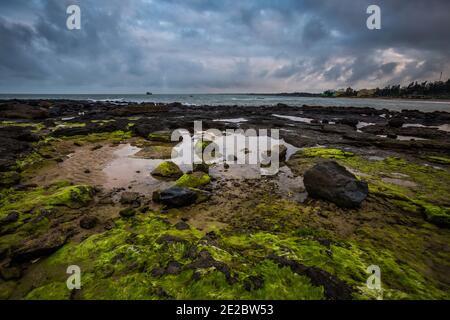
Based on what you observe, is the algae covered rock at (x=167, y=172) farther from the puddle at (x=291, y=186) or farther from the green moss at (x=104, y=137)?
the green moss at (x=104, y=137)

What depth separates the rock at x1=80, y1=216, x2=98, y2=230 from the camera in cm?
498

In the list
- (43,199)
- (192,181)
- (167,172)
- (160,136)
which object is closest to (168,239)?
(192,181)

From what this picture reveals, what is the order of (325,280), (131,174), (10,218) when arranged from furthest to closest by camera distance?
(131,174)
(10,218)
(325,280)

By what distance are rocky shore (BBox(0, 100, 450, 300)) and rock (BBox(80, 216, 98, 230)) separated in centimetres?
3

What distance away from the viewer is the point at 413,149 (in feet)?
43.2

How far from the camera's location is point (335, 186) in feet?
20.5

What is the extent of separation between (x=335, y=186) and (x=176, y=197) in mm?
4226

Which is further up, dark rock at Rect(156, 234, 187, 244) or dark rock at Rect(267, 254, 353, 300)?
dark rock at Rect(156, 234, 187, 244)

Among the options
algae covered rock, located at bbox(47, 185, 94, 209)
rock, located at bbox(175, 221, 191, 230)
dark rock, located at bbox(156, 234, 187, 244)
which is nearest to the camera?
dark rock, located at bbox(156, 234, 187, 244)

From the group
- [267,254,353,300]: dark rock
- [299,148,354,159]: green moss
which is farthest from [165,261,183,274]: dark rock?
[299,148,354,159]: green moss

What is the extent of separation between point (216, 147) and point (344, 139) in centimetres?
939

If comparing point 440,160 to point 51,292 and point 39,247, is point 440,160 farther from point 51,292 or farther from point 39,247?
point 39,247

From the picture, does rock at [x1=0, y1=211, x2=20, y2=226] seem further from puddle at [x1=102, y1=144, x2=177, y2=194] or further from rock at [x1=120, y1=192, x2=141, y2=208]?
puddle at [x1=102, y1=144, x2=177, y2=194]

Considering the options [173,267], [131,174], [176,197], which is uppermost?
[131,174]
